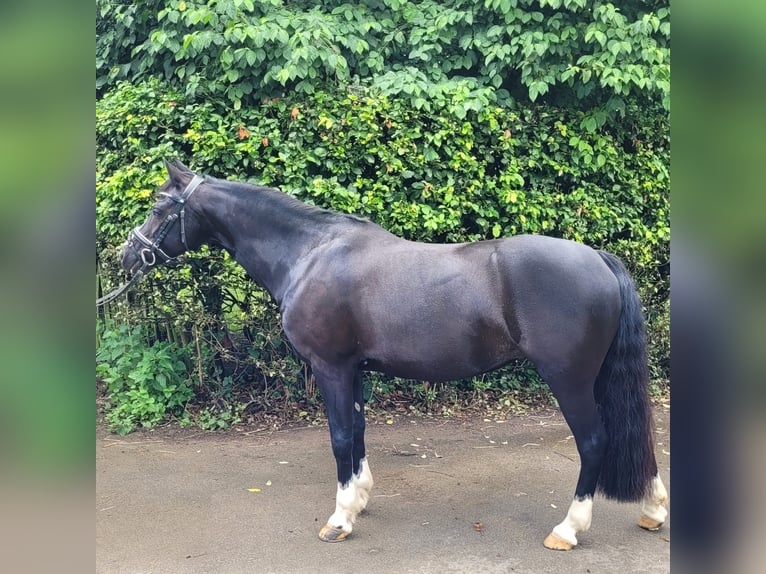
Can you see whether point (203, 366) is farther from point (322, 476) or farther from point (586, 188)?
point (586, 188)

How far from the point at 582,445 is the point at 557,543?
57 cm

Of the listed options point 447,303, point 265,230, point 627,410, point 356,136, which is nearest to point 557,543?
point 627,410

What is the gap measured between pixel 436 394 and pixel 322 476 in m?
1.68

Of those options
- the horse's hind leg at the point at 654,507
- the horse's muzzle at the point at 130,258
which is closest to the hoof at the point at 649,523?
the horse's hind leg at the point at 654,507

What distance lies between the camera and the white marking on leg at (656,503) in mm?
3682

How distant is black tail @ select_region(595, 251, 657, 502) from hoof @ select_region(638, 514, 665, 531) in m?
0.26

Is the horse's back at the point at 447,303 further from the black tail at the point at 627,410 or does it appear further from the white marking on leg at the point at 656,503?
the white marking on leg at the point at 656,503

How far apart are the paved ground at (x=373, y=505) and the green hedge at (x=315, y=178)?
0.64m

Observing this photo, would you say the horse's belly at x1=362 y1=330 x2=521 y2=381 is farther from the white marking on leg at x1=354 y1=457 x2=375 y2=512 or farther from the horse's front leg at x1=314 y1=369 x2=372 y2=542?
the white marking on leg at x1=354 y1=457 x2=375 y2=512

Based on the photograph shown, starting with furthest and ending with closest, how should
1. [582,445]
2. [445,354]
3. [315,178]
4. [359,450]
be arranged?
[315,178]
[359,450]
[445,354]
[582,445]

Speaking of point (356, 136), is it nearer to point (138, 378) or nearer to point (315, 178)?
point (315, 178)

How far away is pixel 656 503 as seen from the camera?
3717 millimetres

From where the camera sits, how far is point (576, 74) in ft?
19.5
